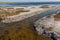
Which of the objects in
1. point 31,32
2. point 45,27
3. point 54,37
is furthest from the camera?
point 45,27

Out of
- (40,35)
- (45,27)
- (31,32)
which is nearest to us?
(40,35)

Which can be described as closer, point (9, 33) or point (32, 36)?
point (32, 36)

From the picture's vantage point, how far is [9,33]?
76.5 feet

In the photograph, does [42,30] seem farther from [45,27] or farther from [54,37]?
[54,37]

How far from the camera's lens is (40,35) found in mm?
22312

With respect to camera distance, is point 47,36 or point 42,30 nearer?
point 47,36

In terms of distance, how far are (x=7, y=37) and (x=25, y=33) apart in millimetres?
2880

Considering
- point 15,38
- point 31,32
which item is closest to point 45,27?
point 31,32

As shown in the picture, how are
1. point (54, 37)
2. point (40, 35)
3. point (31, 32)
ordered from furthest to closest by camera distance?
point (31, 32), point (40, 35), point (54, 37)

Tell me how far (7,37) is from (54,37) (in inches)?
231

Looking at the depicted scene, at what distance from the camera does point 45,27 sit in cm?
2577

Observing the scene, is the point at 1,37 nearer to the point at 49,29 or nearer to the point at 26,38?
the point at 26,38

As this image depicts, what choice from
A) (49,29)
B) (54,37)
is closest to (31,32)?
(49,29)

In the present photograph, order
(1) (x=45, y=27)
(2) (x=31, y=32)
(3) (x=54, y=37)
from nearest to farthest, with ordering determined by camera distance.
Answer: (3) (x=54, y=37), (2) (x=31, y=32), (1) (x=45, y=27)
